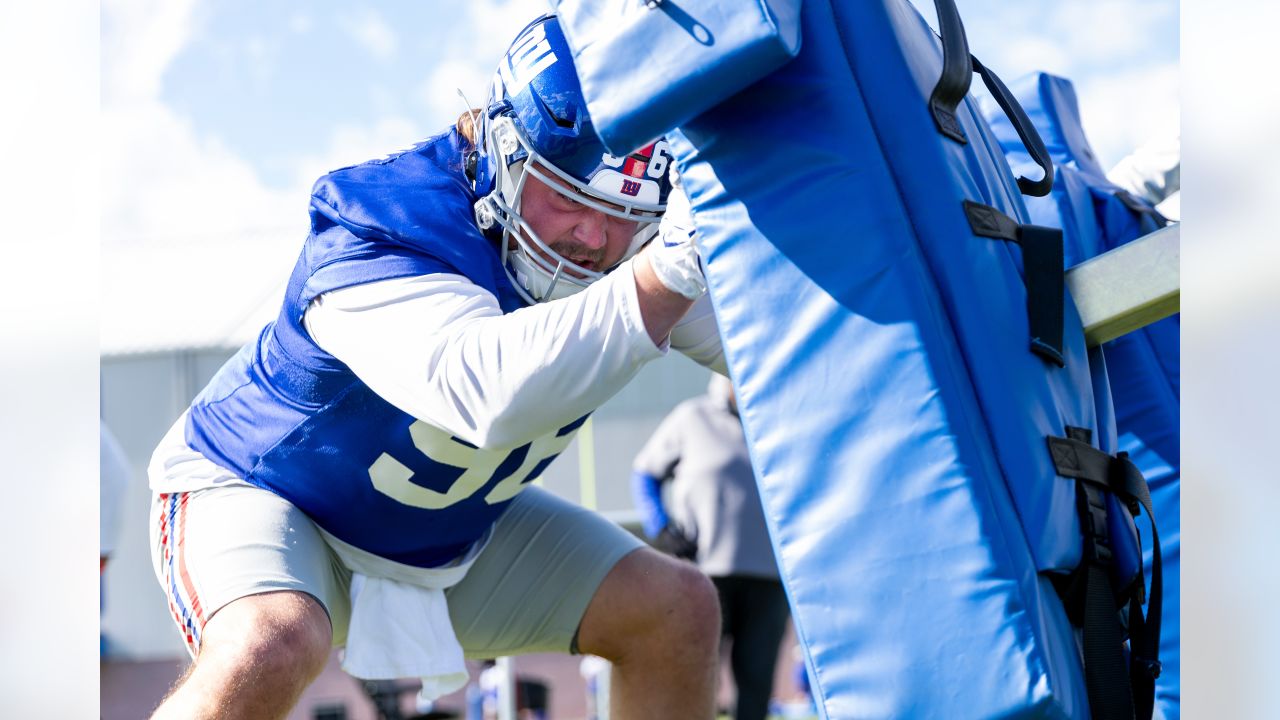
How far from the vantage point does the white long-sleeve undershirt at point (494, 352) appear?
1.53m

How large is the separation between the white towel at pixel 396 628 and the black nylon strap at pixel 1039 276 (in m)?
1.24

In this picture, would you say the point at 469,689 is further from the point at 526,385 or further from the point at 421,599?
the point at 526,385

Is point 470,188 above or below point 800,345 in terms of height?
above

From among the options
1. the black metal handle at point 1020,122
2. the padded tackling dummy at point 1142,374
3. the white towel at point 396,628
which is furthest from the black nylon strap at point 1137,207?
the white towel at point 396,628

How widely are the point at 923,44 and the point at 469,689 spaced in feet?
24.2

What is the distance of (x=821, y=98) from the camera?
138 cm

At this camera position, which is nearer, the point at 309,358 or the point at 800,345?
the point at 800,345

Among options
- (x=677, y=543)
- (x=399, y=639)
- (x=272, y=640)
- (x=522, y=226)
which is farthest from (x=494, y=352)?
(x=677, y=543)

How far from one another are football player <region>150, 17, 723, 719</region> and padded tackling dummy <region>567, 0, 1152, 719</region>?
0.16 metres

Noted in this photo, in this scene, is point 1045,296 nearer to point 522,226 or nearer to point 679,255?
point 679,255

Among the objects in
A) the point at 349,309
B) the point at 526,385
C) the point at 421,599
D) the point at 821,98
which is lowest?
the point at 421,599

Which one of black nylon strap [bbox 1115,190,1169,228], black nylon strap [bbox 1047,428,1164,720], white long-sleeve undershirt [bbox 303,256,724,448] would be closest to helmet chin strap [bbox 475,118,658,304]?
white long-sleeve undershirt [bbox 303,256,724,448]

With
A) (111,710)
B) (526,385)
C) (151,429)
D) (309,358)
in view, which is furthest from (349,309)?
(111,710)

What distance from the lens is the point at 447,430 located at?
1.79 metres
